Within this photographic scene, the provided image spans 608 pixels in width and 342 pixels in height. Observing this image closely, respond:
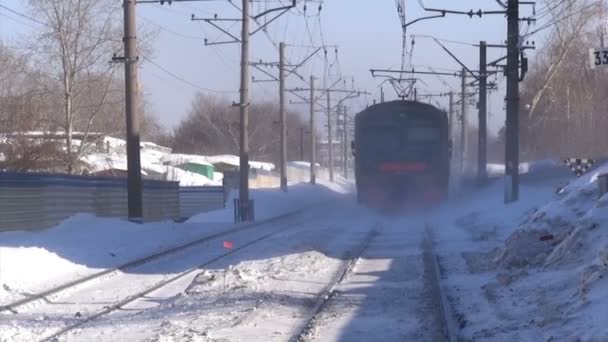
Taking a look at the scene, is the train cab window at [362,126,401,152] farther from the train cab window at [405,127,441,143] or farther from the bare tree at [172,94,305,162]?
the bare tree at [172,94,305,162]

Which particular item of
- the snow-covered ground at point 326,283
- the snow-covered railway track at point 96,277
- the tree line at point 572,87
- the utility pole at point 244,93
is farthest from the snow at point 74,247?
the tree line at point 572,87

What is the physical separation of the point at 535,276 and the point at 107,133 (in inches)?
1558

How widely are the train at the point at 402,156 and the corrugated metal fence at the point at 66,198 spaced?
7.95 meters

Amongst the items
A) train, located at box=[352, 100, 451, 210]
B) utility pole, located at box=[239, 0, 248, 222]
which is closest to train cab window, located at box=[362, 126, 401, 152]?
train, located at box=[352, 100, 451, 210]

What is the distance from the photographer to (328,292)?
14.9 meters

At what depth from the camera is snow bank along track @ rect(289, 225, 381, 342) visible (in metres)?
11.2

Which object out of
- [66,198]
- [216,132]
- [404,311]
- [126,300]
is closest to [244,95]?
[66,198]

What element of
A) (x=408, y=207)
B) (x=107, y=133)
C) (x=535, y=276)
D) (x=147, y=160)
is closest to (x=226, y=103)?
(x=147, y=160)

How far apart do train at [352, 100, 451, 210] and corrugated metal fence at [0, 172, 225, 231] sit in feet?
26.1

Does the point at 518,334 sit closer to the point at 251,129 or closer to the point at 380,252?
the point at 380,252

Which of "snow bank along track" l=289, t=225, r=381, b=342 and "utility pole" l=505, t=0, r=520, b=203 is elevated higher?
"utility pole" l=505, t=0, r=520, b=203

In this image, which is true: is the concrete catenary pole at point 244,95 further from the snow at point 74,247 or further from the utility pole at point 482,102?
the utility pole at point 482,102

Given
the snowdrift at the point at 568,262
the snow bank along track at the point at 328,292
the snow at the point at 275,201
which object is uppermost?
the snowdrift at the point at 568,262

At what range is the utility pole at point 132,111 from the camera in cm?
2838
